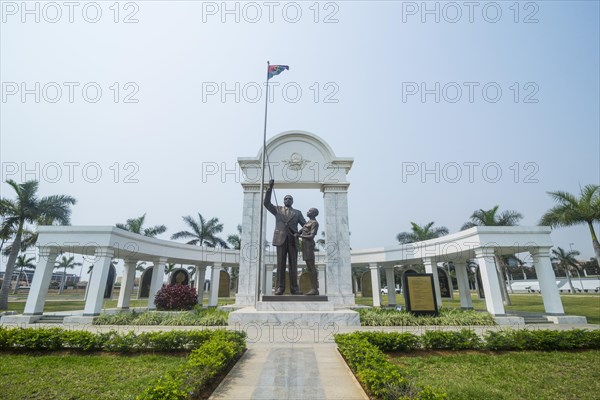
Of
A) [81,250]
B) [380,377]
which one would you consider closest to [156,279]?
[81,250]

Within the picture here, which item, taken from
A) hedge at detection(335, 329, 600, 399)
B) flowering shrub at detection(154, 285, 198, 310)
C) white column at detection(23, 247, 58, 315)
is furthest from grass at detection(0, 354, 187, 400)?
flowering shrub at detection(154, 285, 198, 310)

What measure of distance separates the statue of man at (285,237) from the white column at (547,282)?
13449mm

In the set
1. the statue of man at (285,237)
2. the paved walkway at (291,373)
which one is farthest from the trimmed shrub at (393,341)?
the statue of man at (285,237)

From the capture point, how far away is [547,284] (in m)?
15.9

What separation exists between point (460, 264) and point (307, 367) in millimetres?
20440

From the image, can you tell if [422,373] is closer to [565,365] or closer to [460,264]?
[565,365]

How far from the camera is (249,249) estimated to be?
1889cm

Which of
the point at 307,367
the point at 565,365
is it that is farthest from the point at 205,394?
the point at 565,365

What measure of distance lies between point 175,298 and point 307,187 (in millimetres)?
11171

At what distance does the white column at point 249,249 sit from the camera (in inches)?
709

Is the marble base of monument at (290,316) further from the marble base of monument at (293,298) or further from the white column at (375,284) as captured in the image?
the white column at (375,284)

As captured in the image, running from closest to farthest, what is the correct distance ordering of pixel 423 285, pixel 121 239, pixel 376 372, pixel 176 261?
pixel 376 372 → pixel 423 285 → pixel 121 239 → pixel 176 261

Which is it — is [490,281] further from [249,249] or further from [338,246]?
[249,249]

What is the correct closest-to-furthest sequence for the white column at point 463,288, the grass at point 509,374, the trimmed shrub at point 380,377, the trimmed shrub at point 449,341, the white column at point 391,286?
the trimmed shrub at point 380,377 < the grass at point 509,374 < the trimmed shrub at point 449,341 < the white column at point 463,288 < the white column at point 391,286
